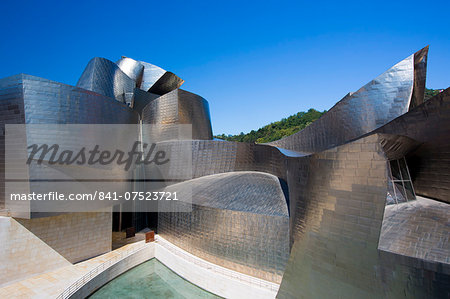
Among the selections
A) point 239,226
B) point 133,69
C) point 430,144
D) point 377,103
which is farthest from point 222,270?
point 133,69

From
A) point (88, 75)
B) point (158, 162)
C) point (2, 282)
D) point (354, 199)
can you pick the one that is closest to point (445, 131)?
point (354, 199)

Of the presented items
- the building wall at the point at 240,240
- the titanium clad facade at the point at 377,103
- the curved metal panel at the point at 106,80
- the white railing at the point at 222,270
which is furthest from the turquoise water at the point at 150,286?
the curved metal panel at the point at 106,80

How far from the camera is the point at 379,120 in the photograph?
10914 mm

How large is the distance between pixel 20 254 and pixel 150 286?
17.6 feet

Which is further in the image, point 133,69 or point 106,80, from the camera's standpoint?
point 133,69

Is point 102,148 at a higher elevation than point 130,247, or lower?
higher

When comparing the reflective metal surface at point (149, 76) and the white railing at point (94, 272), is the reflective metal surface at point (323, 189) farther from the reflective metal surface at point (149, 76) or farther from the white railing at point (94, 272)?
the reflective metal surface at point (149, 76)

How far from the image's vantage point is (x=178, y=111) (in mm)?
15766

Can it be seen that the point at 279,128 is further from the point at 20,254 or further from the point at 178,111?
the point at 20,254

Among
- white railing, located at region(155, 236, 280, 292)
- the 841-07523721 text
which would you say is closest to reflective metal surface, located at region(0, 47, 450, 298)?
white railing, located at region(155, 236, 280, 292)

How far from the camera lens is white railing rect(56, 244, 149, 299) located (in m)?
8.61

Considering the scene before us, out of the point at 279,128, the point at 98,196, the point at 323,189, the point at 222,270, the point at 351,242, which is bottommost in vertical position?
the point at 222,270

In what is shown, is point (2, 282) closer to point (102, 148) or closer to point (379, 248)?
point (102, 148)

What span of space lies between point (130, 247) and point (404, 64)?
1631cm
